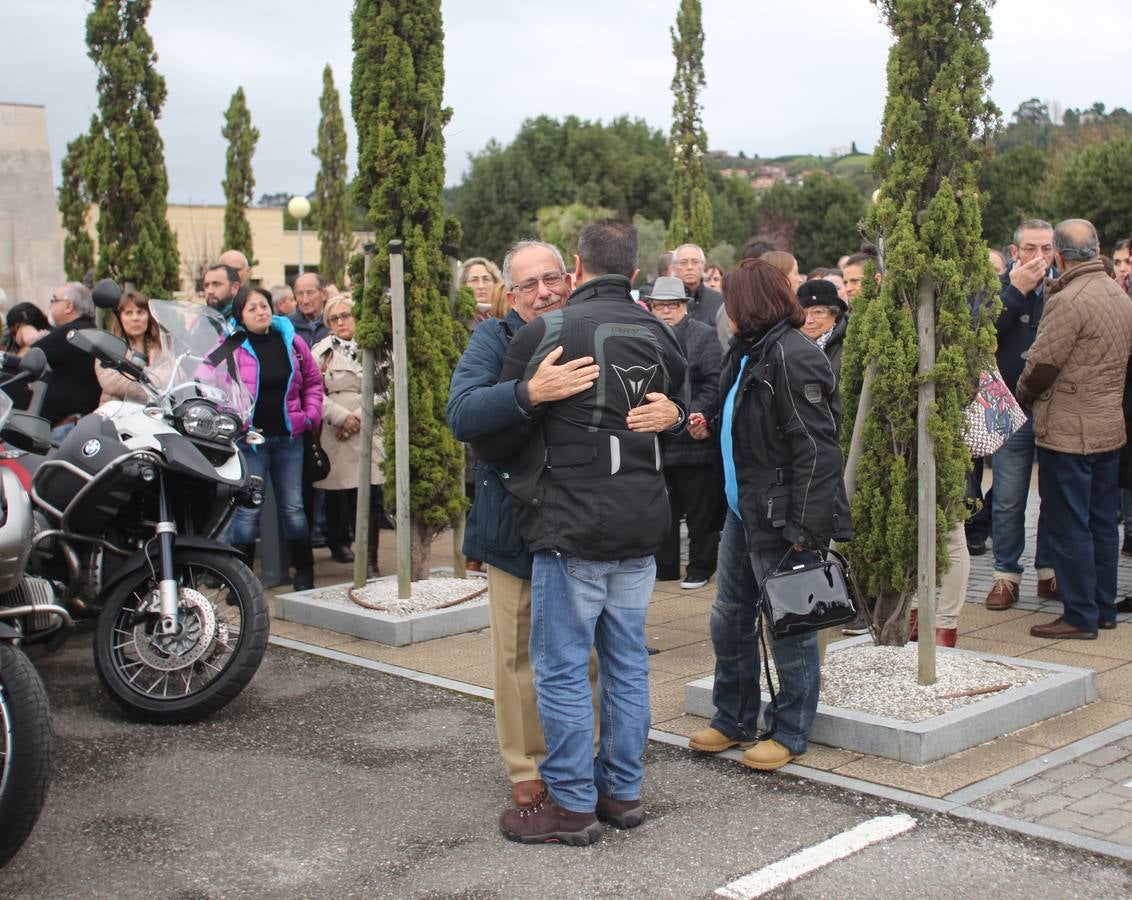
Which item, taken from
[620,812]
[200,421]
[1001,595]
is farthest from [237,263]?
[620,812]

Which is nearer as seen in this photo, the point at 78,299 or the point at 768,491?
the point at 768,491

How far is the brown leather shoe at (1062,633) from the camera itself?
7.08 metres

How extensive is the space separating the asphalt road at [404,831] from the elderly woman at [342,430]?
352cm

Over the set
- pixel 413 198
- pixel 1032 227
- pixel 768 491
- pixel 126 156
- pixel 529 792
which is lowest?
pixel 529 792

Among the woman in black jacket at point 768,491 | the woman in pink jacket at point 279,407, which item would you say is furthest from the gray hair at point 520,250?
the woman in pink jacket at point 279,407

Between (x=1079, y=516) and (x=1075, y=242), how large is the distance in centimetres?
145

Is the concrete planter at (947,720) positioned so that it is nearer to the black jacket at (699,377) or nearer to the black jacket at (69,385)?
the black jacket at (699,377)

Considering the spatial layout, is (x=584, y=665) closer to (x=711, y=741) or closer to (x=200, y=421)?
(x=711, y=741)

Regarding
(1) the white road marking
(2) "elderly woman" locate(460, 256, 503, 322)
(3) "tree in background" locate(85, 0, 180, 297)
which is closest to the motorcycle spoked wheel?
(1) the white road marking

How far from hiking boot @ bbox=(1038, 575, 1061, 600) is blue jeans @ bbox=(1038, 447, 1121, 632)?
800 millimetres

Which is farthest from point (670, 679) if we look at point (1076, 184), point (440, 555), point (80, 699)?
point (1076, 184)

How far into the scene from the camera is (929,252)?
5.64m

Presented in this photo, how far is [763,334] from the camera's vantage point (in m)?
5.01

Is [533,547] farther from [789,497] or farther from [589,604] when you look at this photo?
[789,497]
